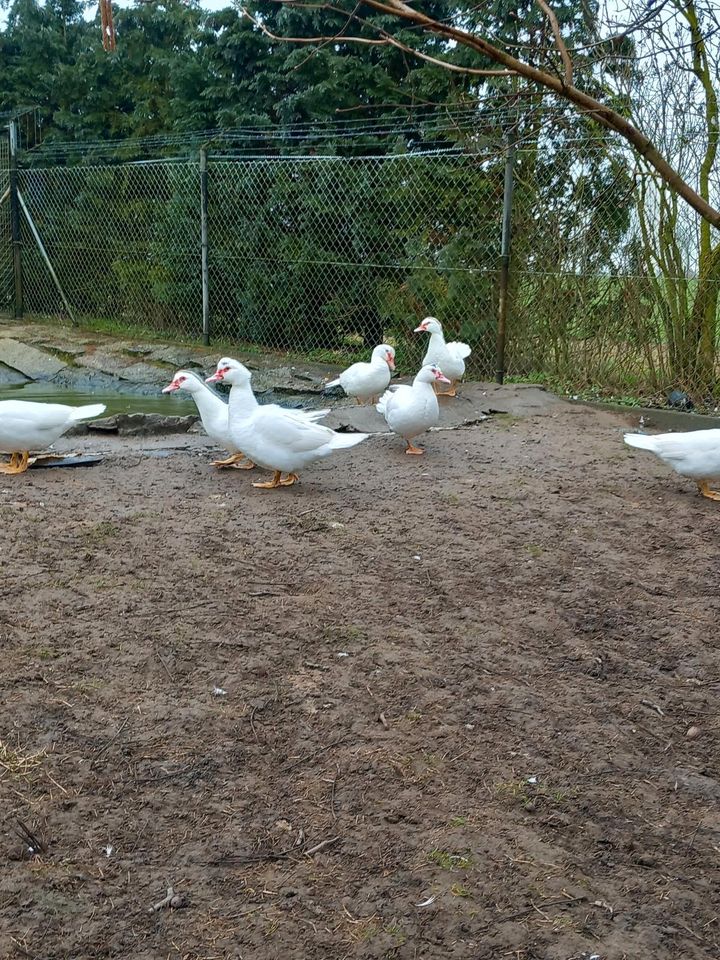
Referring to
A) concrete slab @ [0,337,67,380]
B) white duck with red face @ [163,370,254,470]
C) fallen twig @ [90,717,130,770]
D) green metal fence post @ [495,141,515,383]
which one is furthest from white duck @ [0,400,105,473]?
concrete slab @ [0,337,67,380]

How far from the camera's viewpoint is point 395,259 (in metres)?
10.8

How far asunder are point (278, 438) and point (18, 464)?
5.44 feet

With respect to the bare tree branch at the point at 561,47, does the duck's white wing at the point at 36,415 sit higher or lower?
lower

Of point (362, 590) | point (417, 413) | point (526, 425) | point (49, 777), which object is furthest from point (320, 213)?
point (49, 777)

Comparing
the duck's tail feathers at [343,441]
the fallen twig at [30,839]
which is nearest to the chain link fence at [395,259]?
the duck's tail feathers at [343,441]

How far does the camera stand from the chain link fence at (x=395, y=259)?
8.91 m

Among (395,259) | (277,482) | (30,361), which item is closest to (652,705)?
(277,482)

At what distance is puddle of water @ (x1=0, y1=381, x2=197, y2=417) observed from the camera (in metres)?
9.37

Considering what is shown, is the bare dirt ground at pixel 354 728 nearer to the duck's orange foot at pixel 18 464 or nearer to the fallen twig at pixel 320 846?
the fallen twig at pixel 320 846

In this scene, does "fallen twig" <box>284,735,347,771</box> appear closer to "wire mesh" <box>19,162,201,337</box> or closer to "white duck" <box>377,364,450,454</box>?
"white duck" <box>377,364,450,454</box>

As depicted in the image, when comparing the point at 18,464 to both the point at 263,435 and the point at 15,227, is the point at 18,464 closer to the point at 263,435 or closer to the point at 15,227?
the point at 263,435

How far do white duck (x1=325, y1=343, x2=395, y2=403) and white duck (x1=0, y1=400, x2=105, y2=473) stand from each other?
2.80 metres

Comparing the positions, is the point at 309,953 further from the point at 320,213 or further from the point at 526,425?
the point at 320,213

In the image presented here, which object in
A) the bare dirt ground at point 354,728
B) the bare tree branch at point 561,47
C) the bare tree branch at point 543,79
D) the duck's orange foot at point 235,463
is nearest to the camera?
the bare tree branch at point 543,79
